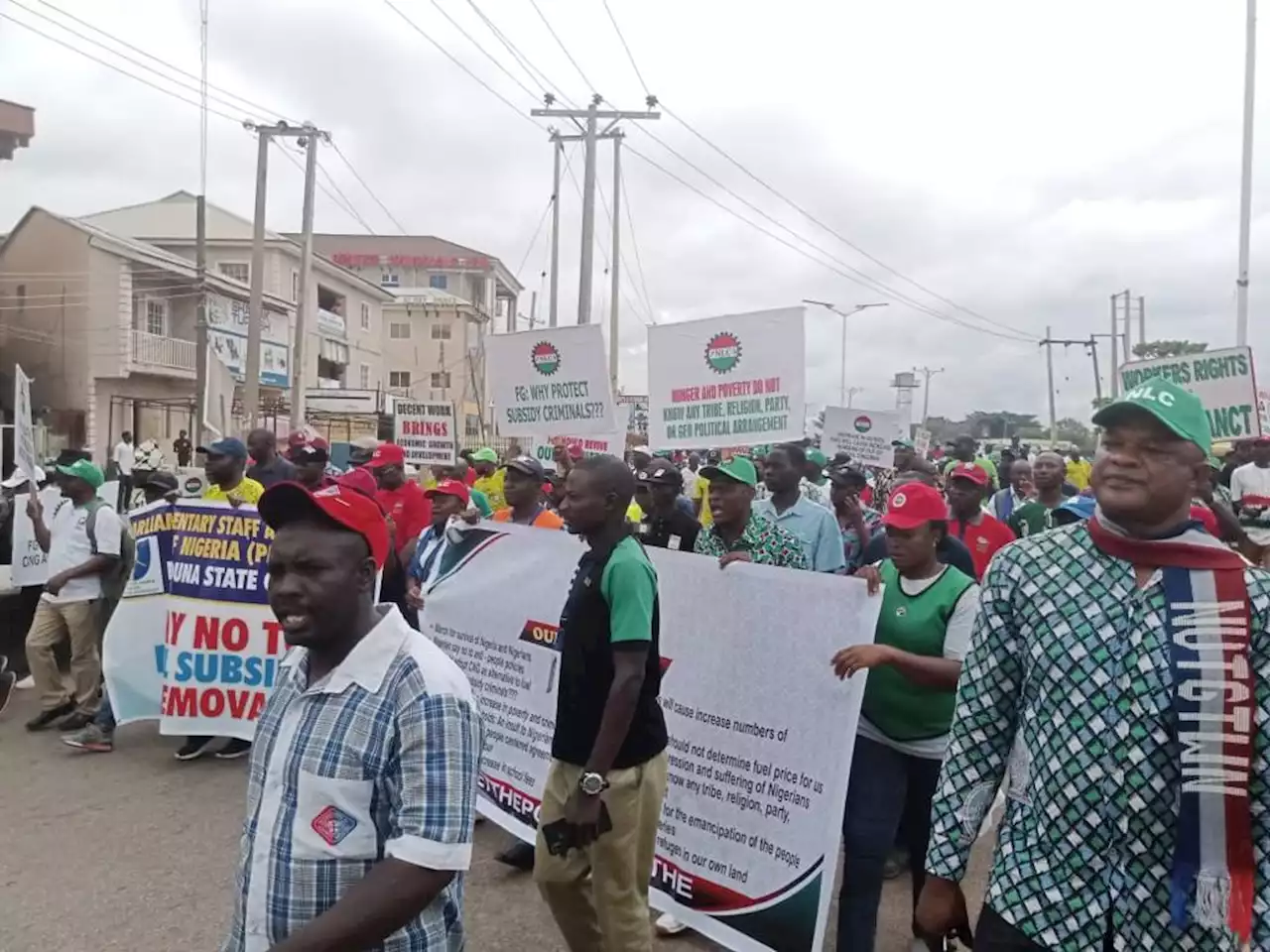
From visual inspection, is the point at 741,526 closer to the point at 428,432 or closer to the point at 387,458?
the point at 387,458

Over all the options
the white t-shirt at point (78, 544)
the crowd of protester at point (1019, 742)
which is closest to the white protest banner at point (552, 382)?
the white t-shirt at point (78, 544)

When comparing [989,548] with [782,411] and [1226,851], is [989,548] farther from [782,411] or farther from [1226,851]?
[1226,851]

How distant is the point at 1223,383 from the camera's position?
281 inches

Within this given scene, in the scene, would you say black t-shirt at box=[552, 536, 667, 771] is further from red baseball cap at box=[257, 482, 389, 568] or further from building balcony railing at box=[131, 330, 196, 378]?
building balcony railing at box=[131, 330, 196, 378]

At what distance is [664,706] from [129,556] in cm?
454

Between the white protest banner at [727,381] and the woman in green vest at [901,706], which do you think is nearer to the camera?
the woman in green vest at [901,706]

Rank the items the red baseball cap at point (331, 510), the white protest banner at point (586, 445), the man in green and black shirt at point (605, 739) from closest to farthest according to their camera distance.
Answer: the red baseball cap at point (331, 510) < the man in green and black shirt at point (605, 739) < the white protest banner at point (586, 445)

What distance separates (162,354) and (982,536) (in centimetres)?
3026

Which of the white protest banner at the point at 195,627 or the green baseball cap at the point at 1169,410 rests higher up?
the green baseball cap at the point at 1169,410

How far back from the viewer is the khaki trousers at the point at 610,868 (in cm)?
332

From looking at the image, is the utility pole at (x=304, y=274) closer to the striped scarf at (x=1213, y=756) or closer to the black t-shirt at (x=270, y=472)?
the black t-shirt at (x=270, y=472)

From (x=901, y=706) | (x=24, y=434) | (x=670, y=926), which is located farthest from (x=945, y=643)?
(x=24, y=434)

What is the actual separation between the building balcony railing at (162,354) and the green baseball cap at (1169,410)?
32.1 meters

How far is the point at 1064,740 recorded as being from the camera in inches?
83.4
